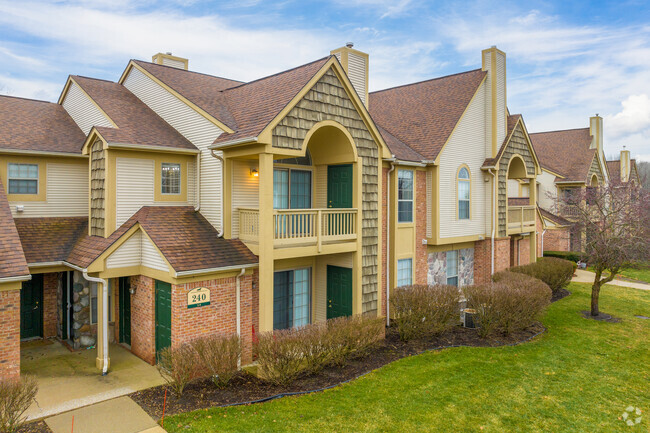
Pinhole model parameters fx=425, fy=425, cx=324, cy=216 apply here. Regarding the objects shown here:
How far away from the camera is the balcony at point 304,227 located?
11.0 metres

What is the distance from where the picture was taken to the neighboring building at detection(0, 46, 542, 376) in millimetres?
10477

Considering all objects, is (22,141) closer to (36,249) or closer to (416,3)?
(36,249)

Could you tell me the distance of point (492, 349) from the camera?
12.6 m

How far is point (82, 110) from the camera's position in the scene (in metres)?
14.4

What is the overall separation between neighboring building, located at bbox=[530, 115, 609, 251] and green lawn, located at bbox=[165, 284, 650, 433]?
18.2 m

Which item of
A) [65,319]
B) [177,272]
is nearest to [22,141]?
[65,319]

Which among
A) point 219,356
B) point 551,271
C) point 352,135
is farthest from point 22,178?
point 551,271

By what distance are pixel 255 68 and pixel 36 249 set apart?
6000 centimetres

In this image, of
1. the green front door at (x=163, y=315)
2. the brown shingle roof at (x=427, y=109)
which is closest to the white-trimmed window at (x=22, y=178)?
the green front door at (x=163, y=315)

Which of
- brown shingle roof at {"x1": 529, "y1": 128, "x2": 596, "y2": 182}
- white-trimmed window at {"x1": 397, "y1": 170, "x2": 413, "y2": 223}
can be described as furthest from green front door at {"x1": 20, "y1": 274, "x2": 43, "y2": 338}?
brown shingle roof at {"x1": 529, "y1": 128, "x2": 596, "y2": 182}

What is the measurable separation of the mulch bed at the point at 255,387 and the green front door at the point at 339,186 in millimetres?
4470

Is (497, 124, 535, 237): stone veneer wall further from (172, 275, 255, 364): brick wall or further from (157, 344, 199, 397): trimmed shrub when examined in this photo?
(157, 344, 199, 397): trimmed shrub

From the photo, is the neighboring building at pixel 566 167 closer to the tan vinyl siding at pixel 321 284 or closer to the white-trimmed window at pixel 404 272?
the white-trimmed window at pixel 404 272

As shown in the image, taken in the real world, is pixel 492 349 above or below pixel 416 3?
below
